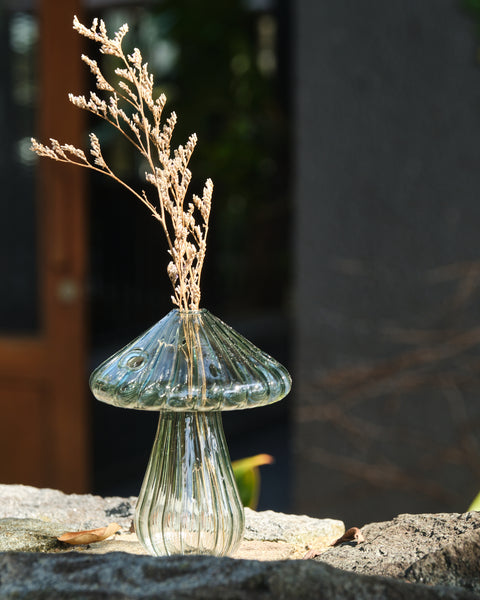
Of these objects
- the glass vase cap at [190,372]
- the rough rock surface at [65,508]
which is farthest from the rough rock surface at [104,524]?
the glass vase cap at [190,372]

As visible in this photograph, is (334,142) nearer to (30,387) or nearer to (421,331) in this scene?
(421,331)

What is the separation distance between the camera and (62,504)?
129cm

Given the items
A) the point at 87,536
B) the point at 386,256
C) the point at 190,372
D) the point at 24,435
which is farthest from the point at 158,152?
the point at 24,435

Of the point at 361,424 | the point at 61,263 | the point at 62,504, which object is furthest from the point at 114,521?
the point at 61,263

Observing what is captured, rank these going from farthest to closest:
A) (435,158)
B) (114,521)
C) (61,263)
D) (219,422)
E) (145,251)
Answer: (145,251) < (61,263) < (435,158) < (114,521) < (219,422)

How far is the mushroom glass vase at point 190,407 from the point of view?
0.95 m

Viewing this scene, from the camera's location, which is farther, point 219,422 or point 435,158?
point 435,158

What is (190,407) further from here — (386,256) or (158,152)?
(386,256)

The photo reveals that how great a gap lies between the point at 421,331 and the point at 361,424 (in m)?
0.40

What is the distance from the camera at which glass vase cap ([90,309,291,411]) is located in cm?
94

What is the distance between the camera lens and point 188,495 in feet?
3.23

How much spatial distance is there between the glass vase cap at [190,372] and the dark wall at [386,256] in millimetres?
1888

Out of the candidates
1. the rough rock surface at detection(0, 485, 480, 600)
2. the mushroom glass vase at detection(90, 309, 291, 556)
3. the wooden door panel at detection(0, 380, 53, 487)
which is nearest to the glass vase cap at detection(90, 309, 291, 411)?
the mushroom glass vase at detection(90, 309, 291, 556)

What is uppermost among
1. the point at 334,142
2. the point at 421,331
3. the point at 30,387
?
the point at 334,142
